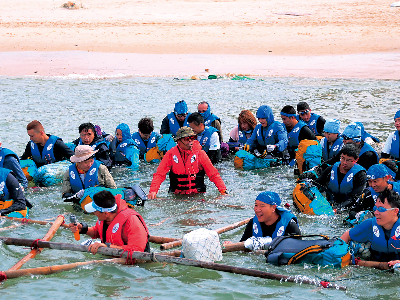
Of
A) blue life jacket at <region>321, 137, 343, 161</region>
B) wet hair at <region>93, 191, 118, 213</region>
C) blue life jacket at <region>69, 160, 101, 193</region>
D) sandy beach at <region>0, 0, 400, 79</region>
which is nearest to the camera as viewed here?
wet hair at <region>93, 191, 118, 213</region>

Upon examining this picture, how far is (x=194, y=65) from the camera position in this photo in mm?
26984

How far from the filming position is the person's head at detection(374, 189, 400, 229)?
700 cm

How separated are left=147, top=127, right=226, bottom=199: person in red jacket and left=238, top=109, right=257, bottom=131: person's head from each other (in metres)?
3.48

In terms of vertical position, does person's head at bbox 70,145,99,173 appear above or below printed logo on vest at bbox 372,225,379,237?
above

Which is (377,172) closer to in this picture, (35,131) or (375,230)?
(375,230)

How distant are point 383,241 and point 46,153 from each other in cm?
674

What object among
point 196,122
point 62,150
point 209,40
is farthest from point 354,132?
point 209,40

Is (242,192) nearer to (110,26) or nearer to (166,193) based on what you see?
(166,193)

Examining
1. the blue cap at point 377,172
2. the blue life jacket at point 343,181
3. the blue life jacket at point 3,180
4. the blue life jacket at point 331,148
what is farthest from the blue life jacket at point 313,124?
the blue life jacket at point 3,180

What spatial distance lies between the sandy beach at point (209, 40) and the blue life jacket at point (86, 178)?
1651cm

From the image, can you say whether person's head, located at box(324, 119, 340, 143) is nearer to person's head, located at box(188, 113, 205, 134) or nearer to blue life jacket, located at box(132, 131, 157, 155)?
person's head, located at box(188, 113, 205, 134)

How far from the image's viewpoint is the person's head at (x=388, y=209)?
7000 mm

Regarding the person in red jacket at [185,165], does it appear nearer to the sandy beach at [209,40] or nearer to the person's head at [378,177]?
the person's head at [378,177]

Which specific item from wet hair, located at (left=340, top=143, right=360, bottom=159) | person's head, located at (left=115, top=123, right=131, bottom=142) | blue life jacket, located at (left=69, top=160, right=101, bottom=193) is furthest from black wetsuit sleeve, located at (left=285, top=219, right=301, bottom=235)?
person's head, located at (left=115, top=123, right=131, bottom=142)
